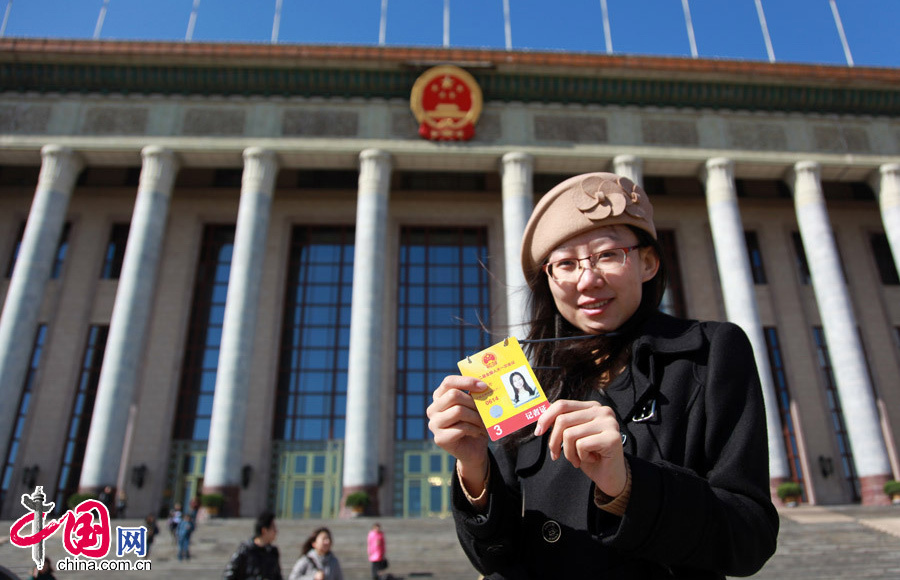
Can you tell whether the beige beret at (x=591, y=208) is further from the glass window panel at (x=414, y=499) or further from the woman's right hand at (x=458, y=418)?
the glass window panel at (x=414, y=499)

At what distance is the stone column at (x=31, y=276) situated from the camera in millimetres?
18781

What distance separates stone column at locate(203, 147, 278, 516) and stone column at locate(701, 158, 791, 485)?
14.8 m

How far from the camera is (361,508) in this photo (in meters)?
17.6

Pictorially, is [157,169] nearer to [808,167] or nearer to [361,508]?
[361,508]

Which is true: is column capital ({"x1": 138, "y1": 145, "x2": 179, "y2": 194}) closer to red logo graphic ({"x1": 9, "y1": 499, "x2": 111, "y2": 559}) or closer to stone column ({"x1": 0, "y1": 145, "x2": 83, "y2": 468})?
stone column ({"x1": 0, "y1": 145, "x2": 83, "y2": 468})

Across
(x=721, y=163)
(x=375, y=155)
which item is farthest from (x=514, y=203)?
(x=721, y=163)

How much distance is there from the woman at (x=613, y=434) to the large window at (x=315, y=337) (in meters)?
22.0

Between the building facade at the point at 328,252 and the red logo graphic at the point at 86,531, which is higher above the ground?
the building facade at the point at 328,252

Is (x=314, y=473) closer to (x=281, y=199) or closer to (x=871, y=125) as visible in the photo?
(x=281, y=199)

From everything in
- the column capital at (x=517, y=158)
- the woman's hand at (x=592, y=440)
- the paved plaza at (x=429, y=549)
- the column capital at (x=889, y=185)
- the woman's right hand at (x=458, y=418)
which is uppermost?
the column capital at (x=517, y=158)

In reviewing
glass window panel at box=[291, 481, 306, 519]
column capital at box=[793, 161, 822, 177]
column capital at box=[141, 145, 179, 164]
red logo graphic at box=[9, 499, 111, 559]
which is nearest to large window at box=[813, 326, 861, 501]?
column capital at box=[793, 161, 822, 177]

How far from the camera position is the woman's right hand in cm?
162

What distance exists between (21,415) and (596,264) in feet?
85.3

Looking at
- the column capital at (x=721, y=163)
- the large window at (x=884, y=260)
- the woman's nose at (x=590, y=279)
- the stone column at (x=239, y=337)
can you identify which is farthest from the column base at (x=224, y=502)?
the large window at (x=884, y=260)
